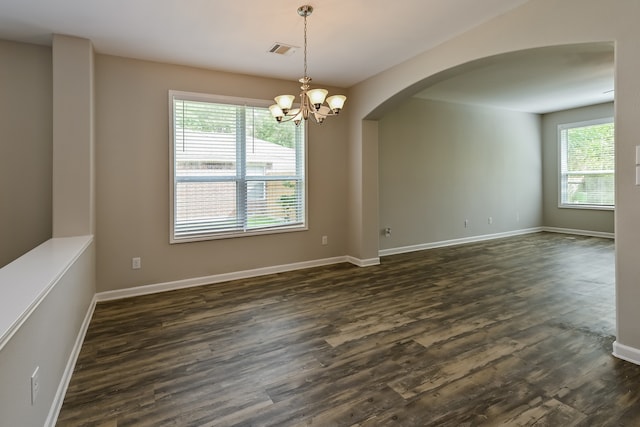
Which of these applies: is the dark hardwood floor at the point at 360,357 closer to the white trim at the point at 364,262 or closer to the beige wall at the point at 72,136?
the white trim at the point at 364,262

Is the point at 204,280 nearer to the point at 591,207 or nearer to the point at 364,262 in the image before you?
the point at 364,262

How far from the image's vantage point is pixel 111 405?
1.98 metres

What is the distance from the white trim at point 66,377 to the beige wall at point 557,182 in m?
9.21

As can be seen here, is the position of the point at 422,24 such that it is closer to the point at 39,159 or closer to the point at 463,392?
the point at 463,392

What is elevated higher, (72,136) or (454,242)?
(72,136)

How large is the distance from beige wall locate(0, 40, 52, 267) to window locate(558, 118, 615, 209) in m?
9.59

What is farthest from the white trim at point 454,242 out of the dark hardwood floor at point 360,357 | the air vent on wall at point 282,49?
the air vent on wall at point 282,49

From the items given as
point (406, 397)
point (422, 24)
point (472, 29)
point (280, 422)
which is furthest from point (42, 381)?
point (472, 29)

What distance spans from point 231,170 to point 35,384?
10.6ft

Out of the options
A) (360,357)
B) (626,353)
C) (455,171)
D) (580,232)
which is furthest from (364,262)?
(580,232)

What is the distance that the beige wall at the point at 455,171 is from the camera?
20.0 ft

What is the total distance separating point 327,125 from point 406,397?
4.00 m

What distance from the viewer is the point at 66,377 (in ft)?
7.09

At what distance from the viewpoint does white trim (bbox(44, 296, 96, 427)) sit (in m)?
1.80
